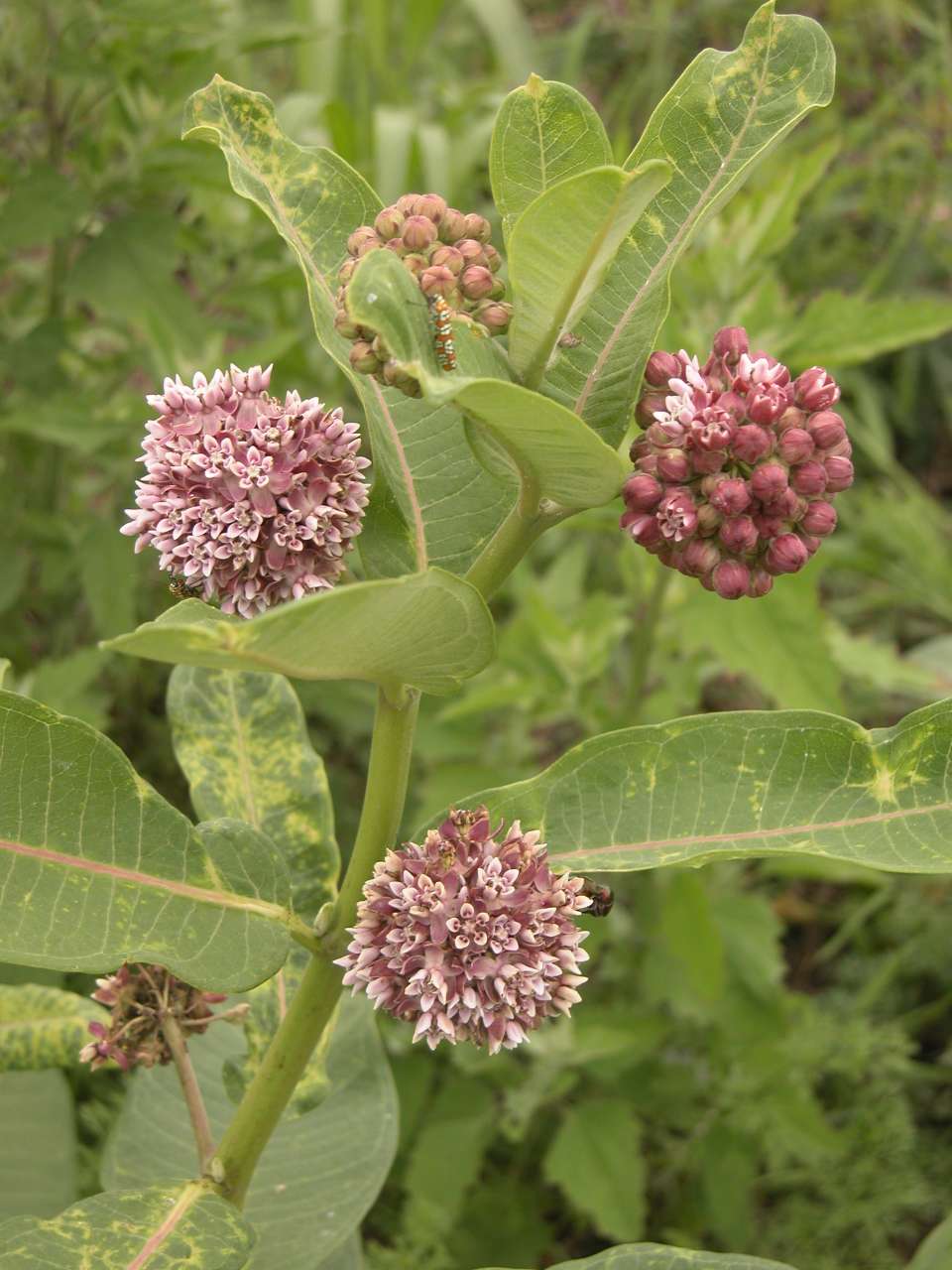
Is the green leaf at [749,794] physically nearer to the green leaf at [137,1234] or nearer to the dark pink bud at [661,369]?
the dark pink bud at [661,369]

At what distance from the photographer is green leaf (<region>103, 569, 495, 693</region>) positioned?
74cm

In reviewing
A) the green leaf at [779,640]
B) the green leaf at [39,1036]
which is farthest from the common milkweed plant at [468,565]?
the green leaf at [779,640]

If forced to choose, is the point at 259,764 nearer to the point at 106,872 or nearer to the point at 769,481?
the point at 106,872

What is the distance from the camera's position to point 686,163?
0.96 metres

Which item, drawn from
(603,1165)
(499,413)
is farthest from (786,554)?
(603,1165)

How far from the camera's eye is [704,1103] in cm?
245

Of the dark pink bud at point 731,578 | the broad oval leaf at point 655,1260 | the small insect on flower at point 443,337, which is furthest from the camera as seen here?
the broad oval leaf at point 655,1260

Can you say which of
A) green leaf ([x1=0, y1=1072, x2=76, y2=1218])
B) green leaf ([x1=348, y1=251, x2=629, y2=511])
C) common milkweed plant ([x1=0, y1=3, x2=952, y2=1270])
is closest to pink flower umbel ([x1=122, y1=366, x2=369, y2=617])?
common milkweed plant ([x1=0, y1=3, x2=952, y2=1270])

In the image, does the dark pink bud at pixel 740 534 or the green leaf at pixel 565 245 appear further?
the dark pink bud at pixel 740 534

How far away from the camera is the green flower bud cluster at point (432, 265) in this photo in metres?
0.87

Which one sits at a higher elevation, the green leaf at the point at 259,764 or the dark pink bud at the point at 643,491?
the dark pink bud at the point at 643,491

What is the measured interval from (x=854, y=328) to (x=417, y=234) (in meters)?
1.40

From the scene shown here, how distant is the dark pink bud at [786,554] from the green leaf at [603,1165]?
1481mm

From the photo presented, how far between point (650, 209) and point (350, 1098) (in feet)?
3.24
